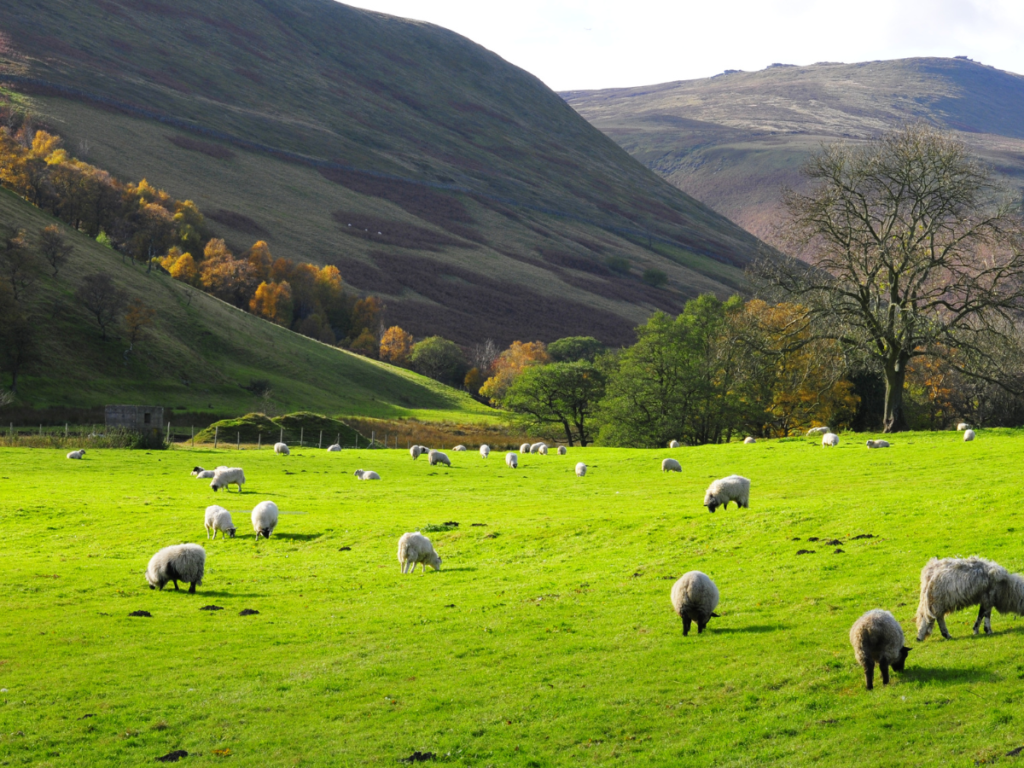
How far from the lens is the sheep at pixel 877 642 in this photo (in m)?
12.9

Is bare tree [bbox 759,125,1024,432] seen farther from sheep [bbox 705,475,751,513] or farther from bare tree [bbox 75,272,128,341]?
bare tree [bbox 75,272,128,341]

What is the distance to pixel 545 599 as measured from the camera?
67.0 ft

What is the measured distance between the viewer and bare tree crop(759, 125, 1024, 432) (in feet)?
161

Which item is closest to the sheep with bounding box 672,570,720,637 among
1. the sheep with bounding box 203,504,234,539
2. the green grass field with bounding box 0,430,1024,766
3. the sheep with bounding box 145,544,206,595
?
the green grass field with bounding box 0,430,1024,766

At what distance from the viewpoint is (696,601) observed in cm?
1650

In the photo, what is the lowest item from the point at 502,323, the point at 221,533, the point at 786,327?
the point at 221,533

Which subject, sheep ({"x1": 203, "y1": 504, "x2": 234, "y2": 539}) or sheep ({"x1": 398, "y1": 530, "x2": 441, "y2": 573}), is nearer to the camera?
sheep ({"x1": 398, "y1": 530, "x2": 441, "y2": 573})

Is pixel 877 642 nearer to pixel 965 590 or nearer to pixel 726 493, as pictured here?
pixel 965 590

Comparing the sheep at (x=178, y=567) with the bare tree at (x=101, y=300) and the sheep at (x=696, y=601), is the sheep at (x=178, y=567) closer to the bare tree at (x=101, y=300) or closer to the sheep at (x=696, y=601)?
the sheep at (x=696, y=601)

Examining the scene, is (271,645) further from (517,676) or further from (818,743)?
(818,743)

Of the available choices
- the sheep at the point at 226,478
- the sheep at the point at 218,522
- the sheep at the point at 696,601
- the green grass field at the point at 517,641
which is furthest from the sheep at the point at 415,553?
the sheep at the point at 226,478

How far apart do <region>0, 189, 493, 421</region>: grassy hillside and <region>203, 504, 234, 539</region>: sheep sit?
230 ft

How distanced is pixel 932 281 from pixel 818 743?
4851 centimetres

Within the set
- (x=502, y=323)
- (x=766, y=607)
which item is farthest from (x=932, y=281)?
(x=502, y=323)
